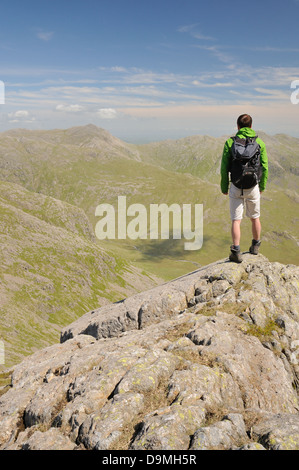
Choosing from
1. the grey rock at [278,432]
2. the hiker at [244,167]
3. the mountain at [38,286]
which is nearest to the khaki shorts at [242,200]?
the hiker at [244,167]

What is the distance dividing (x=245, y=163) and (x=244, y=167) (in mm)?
230

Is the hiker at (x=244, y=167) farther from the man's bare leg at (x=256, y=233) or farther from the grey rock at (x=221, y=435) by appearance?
the grey rock at (x=221, y=435)

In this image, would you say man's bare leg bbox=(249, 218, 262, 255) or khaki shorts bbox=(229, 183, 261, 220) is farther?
man's bare leg bbox=(249, 218, 262, 255)

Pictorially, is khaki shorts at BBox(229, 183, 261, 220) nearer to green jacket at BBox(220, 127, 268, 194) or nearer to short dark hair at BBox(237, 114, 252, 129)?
green jacket at BBox(220, 127, 268, 194)

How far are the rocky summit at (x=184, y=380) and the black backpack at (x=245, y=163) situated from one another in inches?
279

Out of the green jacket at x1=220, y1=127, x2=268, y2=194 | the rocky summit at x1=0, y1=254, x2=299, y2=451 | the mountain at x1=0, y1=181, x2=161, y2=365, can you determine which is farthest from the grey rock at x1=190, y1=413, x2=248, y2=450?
the mountain at x1=0, y1=181, x2=161, y2=365

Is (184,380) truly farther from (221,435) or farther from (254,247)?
(254,247)

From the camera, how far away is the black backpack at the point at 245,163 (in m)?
16.0

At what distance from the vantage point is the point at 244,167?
1639 centimetres

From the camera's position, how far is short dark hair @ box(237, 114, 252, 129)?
1665 cm

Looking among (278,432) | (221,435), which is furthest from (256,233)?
(221,435)

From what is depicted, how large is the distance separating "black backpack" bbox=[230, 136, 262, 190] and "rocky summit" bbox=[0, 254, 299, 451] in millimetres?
7098
